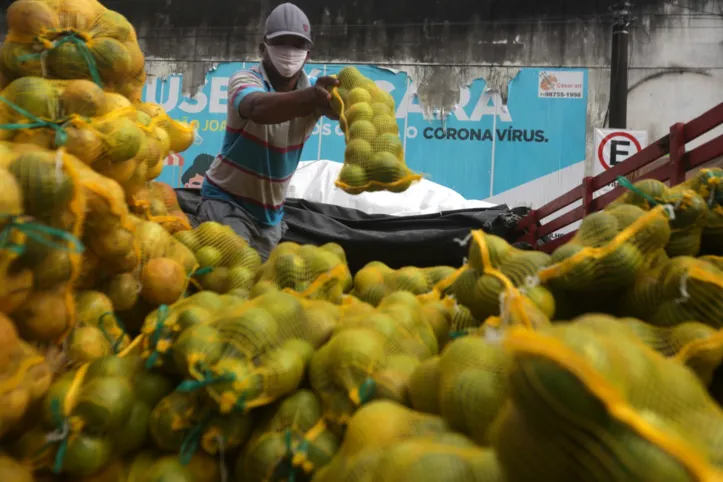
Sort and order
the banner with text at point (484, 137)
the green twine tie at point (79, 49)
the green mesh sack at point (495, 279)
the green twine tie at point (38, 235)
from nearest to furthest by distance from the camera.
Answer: the green twine tie at point (38, 235) → the green mesh sack at point (495, 279) → the green twine tie at point (79, 49) → the banner with text at point (484, 137)

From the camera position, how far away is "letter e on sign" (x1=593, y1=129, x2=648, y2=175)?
21.4 ft

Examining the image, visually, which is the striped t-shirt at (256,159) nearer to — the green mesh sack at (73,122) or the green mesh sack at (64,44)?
the green mesh sack at (64,44)

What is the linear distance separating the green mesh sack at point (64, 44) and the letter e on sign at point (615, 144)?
572 centimetres

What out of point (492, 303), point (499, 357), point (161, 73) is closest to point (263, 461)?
point (499, 357)

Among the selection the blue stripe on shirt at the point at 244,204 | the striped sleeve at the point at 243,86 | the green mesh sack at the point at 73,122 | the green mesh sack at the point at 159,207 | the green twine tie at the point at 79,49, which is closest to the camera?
the green mesh sack at the point at 73,122

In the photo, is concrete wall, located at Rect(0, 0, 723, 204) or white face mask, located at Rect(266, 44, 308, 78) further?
concrete wall, located at Rect(0, 0, 723, 204)

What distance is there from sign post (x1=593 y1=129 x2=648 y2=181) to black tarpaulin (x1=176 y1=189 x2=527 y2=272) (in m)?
3.48

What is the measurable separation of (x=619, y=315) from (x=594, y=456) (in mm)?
828

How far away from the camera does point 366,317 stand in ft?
4.41

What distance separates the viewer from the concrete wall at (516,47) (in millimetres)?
8320

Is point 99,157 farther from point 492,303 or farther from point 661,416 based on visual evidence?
point 661,416

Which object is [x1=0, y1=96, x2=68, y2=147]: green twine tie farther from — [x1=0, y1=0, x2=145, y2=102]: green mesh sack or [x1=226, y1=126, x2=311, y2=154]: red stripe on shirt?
[x1=226, y1=126, x2=311, y2=154]: red stripe on shirt

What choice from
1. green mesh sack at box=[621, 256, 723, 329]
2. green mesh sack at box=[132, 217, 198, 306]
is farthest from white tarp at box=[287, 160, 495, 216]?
green mesh sack at box=[621, 256, 723, 329]

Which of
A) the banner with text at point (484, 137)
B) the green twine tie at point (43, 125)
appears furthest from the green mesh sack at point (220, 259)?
the banner with text at point (484, 137)
